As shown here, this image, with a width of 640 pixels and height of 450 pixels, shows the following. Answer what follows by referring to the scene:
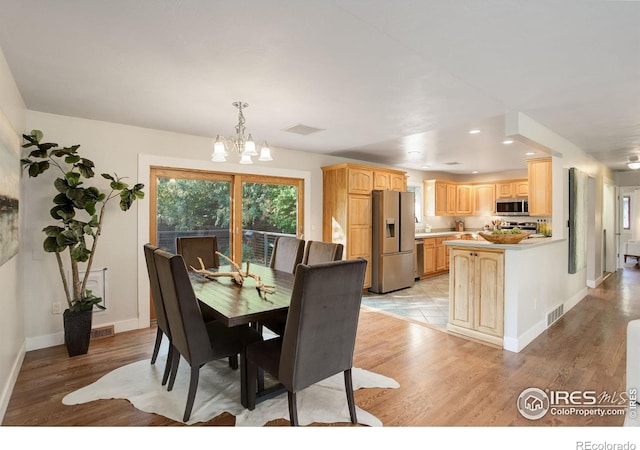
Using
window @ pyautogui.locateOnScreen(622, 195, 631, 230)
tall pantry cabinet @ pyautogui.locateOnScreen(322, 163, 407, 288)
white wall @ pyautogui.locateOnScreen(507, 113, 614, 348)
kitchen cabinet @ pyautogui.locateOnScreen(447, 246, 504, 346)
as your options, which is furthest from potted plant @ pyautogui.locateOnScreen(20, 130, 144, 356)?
window @ pyautogui.locateOnScreen(622, 195, 631, 230)

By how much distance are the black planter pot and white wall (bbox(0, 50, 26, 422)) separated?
33 centimetres

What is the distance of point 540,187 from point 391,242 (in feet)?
7.41

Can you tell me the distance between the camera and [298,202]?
5113mm

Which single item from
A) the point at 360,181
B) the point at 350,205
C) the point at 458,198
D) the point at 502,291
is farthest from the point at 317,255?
the point at 458,198

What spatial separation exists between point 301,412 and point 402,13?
7.64ft

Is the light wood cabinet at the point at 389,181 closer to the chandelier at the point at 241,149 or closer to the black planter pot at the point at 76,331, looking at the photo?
the chandelier at the point at 241,149

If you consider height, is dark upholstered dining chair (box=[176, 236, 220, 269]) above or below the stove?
below

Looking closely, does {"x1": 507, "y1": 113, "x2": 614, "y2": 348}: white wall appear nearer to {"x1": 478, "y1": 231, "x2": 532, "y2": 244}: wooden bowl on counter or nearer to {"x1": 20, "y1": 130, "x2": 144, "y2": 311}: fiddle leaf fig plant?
{"x1": 478, "y1": 231, "x2": 532, "y2": 244}: wooden bowl on counter

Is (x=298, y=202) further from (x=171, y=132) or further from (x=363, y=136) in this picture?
(x=171, y=132)

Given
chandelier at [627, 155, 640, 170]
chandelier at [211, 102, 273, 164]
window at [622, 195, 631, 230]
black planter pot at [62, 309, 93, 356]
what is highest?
chandelier at [627, 155, 640, 170]

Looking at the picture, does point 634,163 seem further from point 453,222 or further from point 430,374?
point 430,374

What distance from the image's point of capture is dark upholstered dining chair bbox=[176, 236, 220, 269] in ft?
11.5

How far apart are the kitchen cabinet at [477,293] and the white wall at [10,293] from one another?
3.75m

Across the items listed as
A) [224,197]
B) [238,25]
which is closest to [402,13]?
[238,25]
